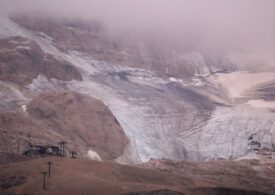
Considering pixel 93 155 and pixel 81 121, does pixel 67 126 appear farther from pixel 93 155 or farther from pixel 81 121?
pixel 93 155

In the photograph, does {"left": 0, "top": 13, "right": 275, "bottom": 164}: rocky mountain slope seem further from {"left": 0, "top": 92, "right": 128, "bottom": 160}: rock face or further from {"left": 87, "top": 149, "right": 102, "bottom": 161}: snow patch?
{"left": 87, "top": 149, "right": 102, "bottom": 161}: snow patch

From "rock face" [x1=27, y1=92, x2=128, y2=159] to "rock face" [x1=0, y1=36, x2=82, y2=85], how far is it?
722 inches

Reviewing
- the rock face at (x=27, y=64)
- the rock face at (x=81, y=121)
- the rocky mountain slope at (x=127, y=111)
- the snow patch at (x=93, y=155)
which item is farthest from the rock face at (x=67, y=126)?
the rock face at (x=27, y=64)

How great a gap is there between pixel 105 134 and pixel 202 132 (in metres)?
41.9

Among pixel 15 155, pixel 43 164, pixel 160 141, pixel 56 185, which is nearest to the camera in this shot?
pixel 56 185

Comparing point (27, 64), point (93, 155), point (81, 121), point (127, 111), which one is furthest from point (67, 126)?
point (27, 64)

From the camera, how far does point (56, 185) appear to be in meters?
98.8

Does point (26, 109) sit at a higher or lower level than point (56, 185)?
higher

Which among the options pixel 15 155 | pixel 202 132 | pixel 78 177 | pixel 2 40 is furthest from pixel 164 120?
pixel 78 177

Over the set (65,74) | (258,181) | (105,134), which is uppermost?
(65,74)

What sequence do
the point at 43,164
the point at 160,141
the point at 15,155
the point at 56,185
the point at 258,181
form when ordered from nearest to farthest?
the point at 56,185, the point at 43,164, the point at 15,155, the point at 258,181, the point at 160,141

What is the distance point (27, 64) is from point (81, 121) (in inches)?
1237

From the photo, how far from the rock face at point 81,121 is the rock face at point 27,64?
18.3m

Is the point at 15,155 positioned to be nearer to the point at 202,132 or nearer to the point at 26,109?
the point at 26,109
